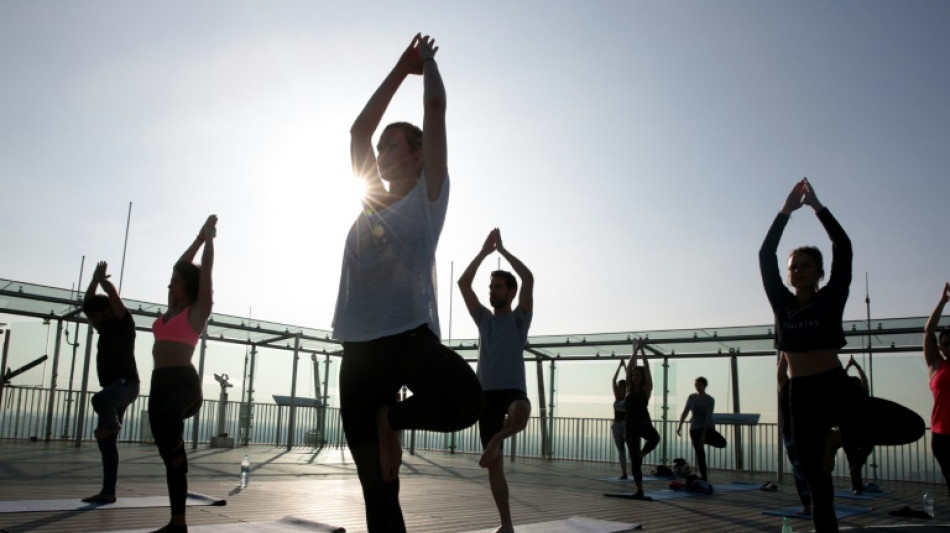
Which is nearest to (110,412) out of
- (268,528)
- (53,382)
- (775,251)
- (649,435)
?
(268,528)

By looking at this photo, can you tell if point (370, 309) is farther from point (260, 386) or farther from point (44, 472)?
point (260, 386)

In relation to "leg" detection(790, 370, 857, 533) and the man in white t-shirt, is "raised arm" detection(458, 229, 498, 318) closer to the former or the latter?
the man in white t-shirt

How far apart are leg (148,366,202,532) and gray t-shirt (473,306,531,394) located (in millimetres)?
2051

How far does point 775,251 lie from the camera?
14.3 feet

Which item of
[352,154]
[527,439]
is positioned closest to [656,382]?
[527,439]

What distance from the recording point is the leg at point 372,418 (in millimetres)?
2293

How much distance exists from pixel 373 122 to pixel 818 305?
2.81 meters

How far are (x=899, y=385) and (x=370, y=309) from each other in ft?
47.9

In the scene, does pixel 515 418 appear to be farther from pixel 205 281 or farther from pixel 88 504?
pixel 88 504

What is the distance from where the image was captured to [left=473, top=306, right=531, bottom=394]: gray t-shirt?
5.34 metres

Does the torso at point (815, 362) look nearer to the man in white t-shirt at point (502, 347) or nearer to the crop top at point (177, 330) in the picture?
the man in white t-shirt at point (502, 347)

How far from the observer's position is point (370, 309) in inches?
92.9

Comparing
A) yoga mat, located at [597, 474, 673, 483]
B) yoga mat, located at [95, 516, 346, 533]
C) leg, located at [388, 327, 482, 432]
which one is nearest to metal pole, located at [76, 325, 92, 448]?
yoga mat, located at [597, 474, 673, 483]

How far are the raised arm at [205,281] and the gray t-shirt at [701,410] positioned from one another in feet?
29.3
